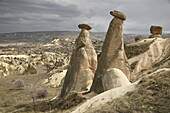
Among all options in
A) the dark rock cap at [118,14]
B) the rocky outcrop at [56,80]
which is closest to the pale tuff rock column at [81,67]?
the dark rock cap at [118,14]

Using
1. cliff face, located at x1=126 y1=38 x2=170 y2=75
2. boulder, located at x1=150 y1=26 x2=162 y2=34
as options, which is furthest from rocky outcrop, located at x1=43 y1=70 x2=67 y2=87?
boulder, located at x1=150 y1=26 x2=162 y2=34

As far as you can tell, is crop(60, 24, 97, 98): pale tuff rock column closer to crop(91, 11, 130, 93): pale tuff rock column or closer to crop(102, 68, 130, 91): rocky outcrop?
crop(91, 11, 130, 93): pale tuff rock column

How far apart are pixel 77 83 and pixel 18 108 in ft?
12.9

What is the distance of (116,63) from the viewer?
1038 centimetres

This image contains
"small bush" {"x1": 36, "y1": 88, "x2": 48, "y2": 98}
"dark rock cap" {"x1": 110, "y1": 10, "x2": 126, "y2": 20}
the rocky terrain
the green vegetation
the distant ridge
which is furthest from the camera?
the distant ridge

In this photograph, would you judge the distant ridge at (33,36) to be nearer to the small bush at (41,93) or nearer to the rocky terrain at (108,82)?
the rocky terrain at (108,82)

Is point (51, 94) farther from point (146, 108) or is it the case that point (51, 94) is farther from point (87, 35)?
point (146, 108)

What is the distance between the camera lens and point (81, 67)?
37.5ft

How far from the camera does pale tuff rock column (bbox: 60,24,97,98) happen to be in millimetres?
11156

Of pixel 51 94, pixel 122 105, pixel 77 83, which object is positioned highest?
pixel 122 105

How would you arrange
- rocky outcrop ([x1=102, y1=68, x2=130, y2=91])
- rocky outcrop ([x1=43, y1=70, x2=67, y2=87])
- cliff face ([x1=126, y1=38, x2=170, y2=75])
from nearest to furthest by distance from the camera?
rocky outcrop ([x1=102, y1=68, x2=130, y2=91])
cliff face ([x1=126, y1=38, x2=170, y2=75])
rocky outcrop ([x1=43, y1=70, x2=67, y2=87])

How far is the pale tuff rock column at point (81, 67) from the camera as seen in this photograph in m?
11.2

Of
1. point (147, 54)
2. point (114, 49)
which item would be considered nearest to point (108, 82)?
point (114, 49)

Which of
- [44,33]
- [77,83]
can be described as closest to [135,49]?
[77,83]
